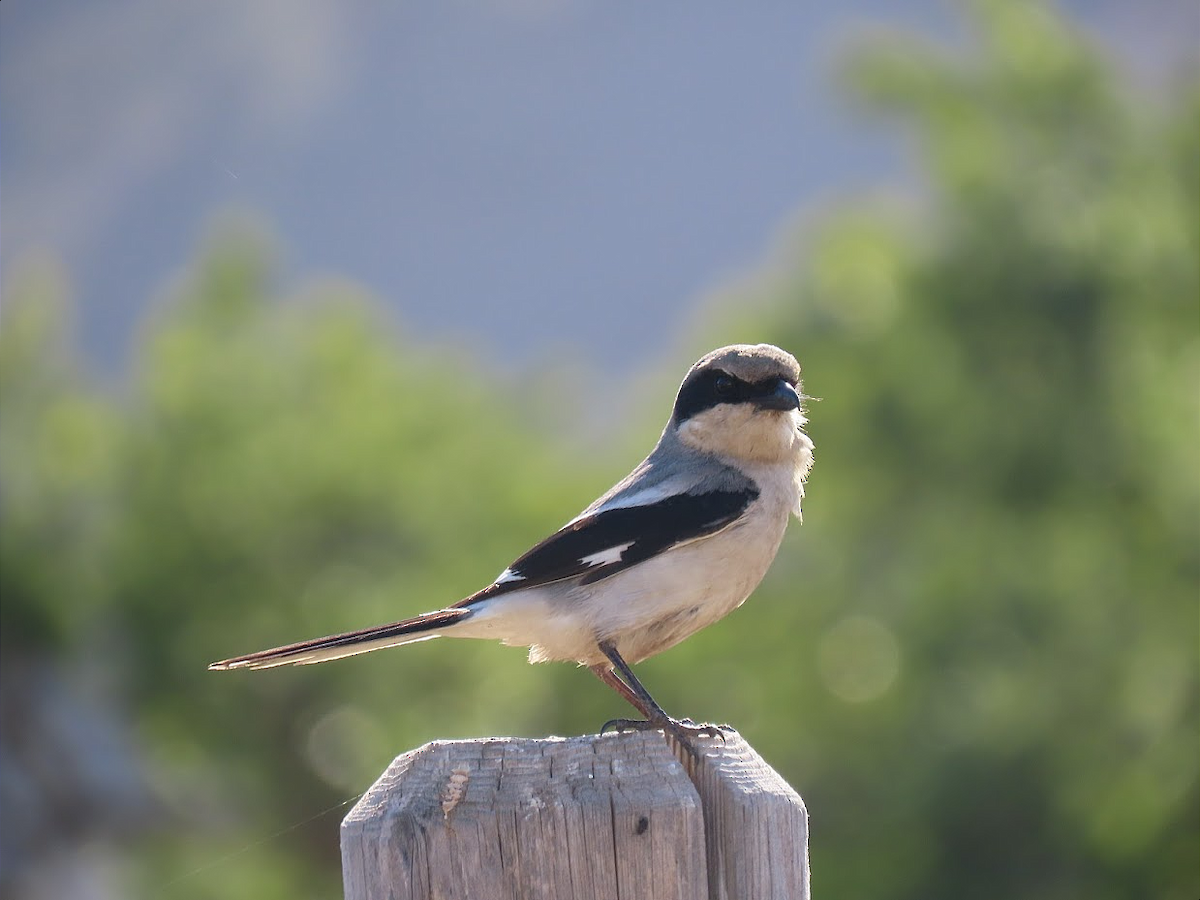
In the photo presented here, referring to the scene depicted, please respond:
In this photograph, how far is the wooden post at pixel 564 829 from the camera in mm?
1873

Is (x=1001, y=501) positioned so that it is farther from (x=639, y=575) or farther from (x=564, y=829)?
(x=564, y=829)

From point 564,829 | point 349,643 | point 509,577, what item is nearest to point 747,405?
point 509,577

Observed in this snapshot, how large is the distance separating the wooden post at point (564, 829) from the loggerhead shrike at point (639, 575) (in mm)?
990

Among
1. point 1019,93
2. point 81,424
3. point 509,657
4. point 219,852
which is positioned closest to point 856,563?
point 509,657

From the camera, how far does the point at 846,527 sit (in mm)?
8625

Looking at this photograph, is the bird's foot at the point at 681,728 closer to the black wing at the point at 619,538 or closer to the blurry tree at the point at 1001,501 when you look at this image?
the black wing at the point at 619,538

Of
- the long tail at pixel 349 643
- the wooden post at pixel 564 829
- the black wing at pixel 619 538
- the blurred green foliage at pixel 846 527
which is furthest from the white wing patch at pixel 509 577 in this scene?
the blurred green foliage at pixel 846 527

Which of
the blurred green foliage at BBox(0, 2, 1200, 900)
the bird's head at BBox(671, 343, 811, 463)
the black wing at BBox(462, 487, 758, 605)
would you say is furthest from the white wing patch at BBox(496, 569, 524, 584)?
the blurred green foliage at BBox(0, 2, 1200, 900)

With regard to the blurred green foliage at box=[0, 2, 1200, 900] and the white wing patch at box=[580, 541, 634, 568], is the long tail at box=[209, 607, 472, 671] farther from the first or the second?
the blurred green foliage at box=[0, 2, 1200, 900]

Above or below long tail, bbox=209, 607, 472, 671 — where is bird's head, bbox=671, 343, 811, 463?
above

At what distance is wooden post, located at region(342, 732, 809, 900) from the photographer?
187 centimetres

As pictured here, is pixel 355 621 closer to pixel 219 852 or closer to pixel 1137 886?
pixel 219 852

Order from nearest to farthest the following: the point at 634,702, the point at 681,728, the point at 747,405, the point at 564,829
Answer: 1. the point at 564,829
2. the point at 681,728
3. the point at 634,702
4. the point at 747,405

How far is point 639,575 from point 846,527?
554 cm
